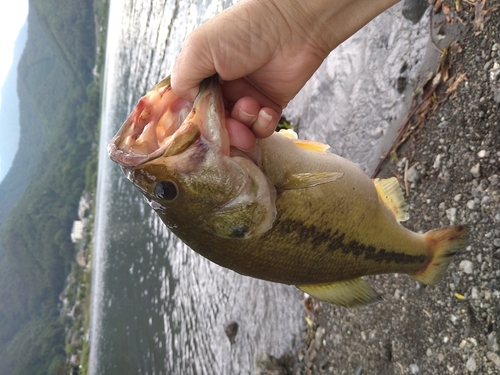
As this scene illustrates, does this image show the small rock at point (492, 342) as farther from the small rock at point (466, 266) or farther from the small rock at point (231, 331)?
the small rock at point (231, 331)

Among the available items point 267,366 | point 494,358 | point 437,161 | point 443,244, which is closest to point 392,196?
point 443,244

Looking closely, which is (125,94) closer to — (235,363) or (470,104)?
(235,363)

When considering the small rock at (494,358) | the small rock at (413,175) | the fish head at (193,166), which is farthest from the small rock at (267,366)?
the fish head at (193,166)

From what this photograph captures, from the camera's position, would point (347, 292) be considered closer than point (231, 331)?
Yes

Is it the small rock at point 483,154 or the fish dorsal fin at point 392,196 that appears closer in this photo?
the fish dorsal fin at point 392,196

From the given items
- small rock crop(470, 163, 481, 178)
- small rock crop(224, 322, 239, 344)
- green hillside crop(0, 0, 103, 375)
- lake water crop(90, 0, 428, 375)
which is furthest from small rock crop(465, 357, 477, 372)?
green hillside crop(0, 0, 103, 375)

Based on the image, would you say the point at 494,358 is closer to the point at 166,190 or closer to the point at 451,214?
the point at 451,214
